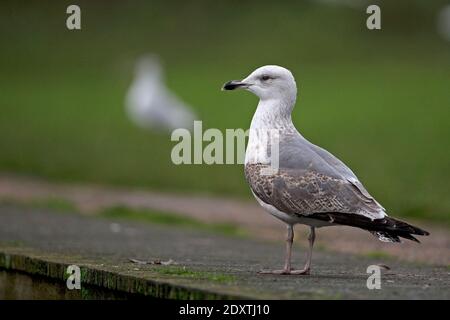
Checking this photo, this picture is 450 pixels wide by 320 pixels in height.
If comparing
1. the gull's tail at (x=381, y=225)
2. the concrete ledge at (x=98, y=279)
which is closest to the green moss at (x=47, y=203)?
the concrete ledge at (x=98, y=279)

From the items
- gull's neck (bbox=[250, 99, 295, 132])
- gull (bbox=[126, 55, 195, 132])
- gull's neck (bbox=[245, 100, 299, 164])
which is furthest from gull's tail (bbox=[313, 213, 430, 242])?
gull (bbox=[126, 55, 195, 132])

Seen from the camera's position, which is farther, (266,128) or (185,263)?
(185,263)

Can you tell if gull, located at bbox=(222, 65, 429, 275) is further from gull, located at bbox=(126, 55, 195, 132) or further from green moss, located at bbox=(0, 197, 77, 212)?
gull, located at bbox=(126, 55, 195, 132)

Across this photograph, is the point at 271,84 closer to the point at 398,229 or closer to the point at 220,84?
the point at 398,229

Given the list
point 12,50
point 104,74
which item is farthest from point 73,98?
point 12,50

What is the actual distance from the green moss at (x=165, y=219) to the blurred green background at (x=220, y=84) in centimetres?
210

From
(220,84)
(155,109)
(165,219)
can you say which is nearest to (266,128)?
(165,219)

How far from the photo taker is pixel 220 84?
34.9m

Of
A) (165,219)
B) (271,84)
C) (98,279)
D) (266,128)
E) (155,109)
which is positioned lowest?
(98,279)

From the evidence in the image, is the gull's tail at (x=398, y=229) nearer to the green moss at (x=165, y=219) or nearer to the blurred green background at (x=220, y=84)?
the green moss at (x=165, y=219)

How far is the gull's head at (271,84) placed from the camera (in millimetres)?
6793

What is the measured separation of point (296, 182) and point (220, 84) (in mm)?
28739

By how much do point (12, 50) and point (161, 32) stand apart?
549 centimetres

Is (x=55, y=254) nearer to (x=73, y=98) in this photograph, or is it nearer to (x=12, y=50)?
(x=73, y=98)
